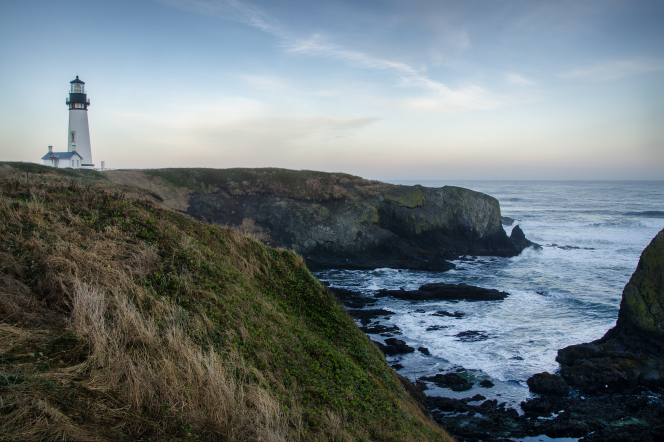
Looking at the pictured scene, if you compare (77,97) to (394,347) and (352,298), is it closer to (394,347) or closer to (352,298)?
(352,298)

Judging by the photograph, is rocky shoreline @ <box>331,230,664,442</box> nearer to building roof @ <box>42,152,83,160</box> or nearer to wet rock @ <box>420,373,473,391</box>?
wet rock @ <box>420,373,473,391</box>

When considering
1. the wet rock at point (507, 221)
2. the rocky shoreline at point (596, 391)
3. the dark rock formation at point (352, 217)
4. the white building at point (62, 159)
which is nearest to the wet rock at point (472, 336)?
the rocky shoreline at point (596, 391)

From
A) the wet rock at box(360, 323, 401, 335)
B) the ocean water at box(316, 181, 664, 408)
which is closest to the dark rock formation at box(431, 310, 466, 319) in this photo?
the ocean water at box(316, 181, 664, 408)

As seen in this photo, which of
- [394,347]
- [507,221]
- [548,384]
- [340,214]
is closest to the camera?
[548,384]

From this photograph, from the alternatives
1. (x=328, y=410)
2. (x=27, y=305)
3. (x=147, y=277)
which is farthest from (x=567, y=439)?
(x=27, y=305)

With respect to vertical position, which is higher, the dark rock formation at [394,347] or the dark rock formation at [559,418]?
the dark rock formation at [394,347]

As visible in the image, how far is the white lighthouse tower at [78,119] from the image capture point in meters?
38.8

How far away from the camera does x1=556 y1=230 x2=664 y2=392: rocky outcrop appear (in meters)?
13.7

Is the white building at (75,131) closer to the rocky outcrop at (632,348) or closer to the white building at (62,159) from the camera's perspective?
the white building at (62,159)

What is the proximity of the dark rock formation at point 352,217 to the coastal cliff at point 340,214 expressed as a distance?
97 millimetres

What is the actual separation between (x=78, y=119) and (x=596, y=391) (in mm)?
47808

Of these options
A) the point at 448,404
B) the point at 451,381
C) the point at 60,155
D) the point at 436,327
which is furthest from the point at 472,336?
the point at 60,155

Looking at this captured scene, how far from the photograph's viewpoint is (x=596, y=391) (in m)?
13.4

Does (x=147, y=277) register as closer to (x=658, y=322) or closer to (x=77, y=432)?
(x=77, y=432)
